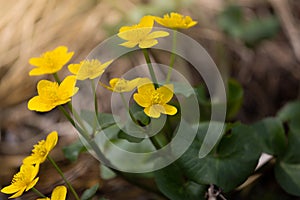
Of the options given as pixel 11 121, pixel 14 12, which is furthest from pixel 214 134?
pixel 14 12

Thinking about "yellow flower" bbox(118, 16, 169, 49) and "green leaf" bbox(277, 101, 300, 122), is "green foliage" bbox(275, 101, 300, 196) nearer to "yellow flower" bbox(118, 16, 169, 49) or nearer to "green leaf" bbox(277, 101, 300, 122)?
"green leaf" bbox(277, 101, 300, 122)

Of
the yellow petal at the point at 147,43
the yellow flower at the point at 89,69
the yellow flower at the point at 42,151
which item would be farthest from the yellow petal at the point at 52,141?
the yellow petal at the point at 147,43

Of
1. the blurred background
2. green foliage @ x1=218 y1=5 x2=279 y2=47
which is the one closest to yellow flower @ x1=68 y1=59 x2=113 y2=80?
the blurred background

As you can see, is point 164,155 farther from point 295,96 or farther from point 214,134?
point 295,96

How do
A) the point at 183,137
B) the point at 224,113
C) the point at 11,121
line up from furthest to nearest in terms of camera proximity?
the point at 11,121 → the point at 224,113 → the point at 183,137

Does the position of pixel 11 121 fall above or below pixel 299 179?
above

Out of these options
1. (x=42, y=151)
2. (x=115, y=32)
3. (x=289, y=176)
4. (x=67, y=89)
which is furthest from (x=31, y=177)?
(x=115, y=32)
